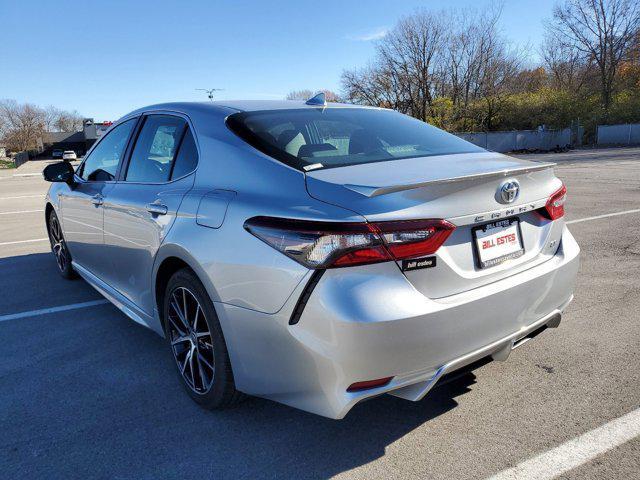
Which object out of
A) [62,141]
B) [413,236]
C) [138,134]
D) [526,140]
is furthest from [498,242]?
[62,141]

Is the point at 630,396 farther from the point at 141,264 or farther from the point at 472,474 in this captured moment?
the point at 141,264

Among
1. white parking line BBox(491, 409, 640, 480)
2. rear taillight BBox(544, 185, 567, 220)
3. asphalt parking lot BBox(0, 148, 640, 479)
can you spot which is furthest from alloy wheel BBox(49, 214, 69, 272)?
white parking line BBox(491, 409, 640, 480)

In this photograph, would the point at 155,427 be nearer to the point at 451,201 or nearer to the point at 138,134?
the point at 451,201

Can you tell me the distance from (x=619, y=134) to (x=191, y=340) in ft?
131

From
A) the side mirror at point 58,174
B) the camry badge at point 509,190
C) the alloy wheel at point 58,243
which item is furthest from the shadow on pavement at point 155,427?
the alloy wheel at point 58,243

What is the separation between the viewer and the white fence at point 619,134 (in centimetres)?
3484

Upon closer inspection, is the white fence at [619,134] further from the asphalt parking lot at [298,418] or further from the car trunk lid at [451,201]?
the car trunk lid at [451,201]

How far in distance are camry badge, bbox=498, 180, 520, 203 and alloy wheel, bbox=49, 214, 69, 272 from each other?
452 centimetres

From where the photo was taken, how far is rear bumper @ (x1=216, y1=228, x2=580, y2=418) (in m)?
1.97

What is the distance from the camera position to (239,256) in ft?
7.43

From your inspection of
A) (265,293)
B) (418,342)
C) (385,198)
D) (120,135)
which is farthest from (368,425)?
(120,135)

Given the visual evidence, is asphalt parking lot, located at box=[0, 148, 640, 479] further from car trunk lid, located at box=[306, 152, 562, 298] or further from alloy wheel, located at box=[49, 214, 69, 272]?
alloy wheel, located at box=[49, 214, 69, 272]

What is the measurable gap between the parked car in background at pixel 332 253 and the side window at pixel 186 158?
1 centimetres

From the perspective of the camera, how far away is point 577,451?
2.30m
